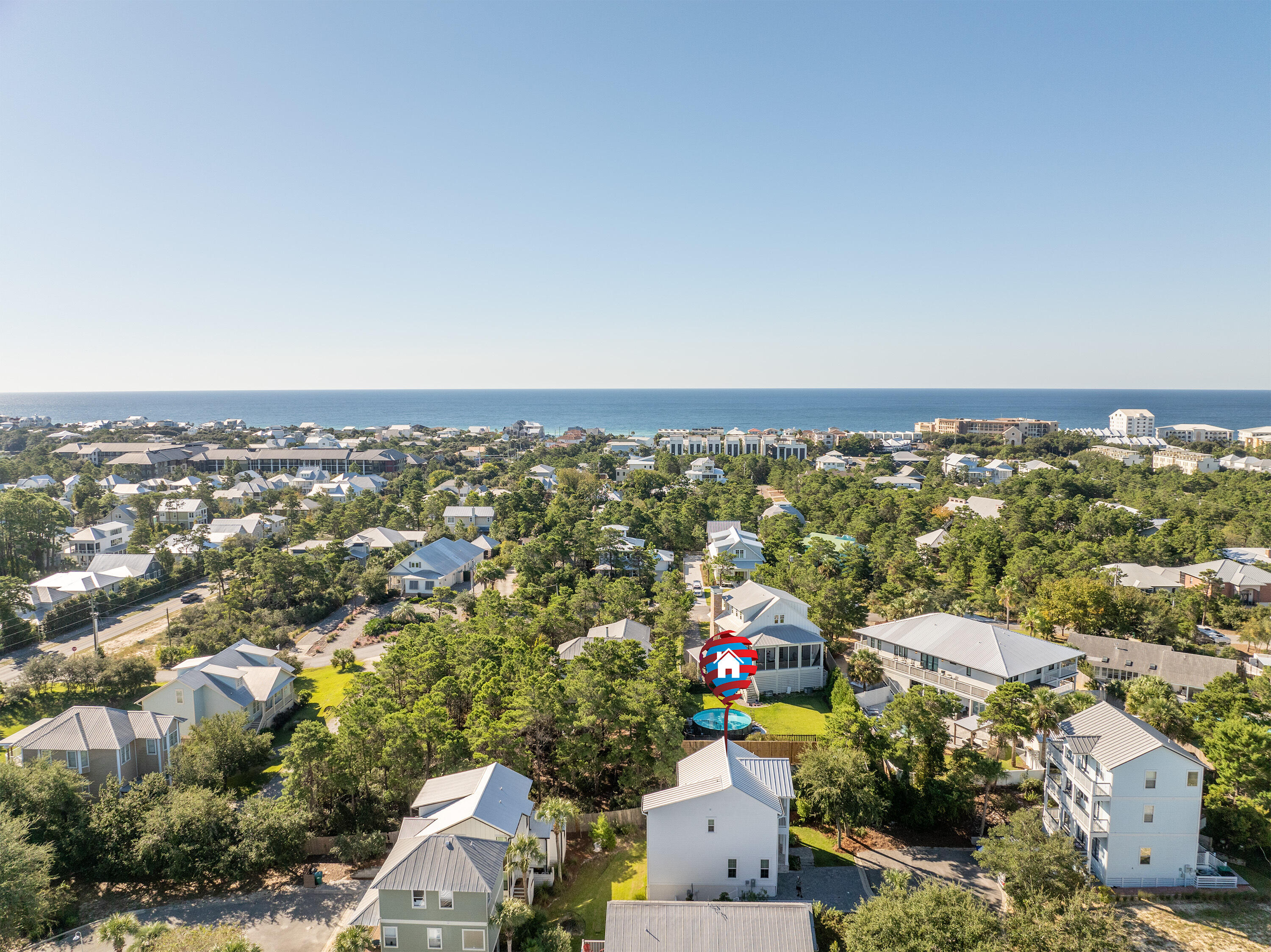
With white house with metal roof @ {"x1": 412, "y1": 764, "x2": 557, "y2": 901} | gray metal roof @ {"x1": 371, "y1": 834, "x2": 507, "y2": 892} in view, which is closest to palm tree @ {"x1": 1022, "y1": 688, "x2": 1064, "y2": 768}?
white house with metal roof @ {"x1": 412, "y1": 764, "x2": 557, "y2": 901}

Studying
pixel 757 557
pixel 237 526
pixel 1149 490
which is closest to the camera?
pixel 757 557

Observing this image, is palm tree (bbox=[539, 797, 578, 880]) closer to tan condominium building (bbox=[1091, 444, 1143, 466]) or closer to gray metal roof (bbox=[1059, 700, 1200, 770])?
gray metal roof (bbox=[1059, 700, 1200, 770])

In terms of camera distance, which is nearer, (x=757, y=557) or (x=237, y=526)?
(x=757, y=557)

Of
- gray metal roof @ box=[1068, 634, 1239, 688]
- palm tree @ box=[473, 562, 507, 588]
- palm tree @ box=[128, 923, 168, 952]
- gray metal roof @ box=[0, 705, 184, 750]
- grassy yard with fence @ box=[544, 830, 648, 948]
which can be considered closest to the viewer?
palm tree @ box=[128, 923, 168, 952]

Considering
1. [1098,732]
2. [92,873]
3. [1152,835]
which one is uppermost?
[1098,732]

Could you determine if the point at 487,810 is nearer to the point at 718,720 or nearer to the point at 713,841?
the point at 713,841

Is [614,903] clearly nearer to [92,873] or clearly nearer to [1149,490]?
[92,873]

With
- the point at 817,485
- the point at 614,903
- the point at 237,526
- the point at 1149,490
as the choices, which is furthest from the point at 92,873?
the point at 1149,490

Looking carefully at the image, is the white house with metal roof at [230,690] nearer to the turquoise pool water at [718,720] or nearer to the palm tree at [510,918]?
the palm tree at [510,918]
